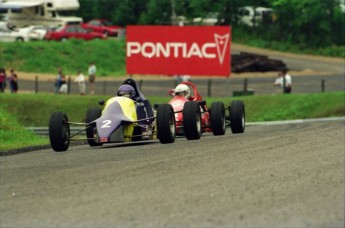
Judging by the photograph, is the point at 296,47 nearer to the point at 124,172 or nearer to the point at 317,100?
the point at 317,100

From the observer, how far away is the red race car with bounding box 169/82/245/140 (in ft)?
74.5

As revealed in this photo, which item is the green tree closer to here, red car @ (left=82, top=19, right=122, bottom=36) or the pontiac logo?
red car @ (left=82, top=19, right=122, bottom=36)

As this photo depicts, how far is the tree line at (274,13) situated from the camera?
76.1 metres

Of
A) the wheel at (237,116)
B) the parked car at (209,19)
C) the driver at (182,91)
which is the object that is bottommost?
the wheel at (237,116)

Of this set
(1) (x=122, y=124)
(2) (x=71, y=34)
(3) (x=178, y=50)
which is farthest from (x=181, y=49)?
(1) (x=122, y=124)

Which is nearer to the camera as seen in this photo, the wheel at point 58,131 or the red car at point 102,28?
the wheel at point 58,131

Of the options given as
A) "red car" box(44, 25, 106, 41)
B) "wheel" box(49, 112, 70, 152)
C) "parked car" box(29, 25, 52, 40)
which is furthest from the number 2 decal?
"parked car" box(29, 25, 52, 40)

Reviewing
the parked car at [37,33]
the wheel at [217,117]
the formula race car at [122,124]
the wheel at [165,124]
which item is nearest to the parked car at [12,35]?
the parked car at [37,33]

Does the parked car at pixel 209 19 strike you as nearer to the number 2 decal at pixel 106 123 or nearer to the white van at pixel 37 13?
the white van at pixel 37 13

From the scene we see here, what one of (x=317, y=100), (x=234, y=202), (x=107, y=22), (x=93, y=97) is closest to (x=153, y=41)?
(x=93, y=97)

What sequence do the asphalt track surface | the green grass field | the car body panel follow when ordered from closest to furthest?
1. the asphalt track surface
2. the car body panel
3. the green grass field

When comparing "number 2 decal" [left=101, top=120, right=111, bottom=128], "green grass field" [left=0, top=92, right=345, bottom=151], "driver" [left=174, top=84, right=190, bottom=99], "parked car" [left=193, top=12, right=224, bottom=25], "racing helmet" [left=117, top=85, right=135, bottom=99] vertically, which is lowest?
"green grass field" [left=0, top=92, right=345, bottom=151]

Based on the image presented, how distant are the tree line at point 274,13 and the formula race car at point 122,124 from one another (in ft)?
173

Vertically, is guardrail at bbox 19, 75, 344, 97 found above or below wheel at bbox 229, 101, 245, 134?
below
